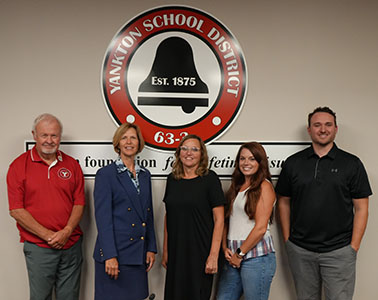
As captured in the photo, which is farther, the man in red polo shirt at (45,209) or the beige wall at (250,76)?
the beige wall at (250,76)

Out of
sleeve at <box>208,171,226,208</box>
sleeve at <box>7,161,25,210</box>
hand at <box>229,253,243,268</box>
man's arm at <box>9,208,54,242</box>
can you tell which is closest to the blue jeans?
hand at <box>229,253,243,268</box>

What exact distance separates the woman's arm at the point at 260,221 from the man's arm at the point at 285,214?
33 cm

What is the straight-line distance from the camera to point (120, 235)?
2016mm

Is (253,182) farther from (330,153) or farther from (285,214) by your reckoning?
(330,153)

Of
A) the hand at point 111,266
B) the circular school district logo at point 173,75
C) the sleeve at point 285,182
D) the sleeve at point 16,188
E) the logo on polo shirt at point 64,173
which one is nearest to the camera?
the hand at point 111,266

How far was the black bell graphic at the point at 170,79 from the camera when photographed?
8.09 feet

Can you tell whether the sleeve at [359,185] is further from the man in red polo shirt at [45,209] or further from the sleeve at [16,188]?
the sleeve at [16,188]

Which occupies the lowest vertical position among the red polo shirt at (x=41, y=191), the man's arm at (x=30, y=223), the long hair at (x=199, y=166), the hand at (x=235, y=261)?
the hand at (x=235, y=261)

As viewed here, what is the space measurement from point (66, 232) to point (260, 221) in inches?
48.8

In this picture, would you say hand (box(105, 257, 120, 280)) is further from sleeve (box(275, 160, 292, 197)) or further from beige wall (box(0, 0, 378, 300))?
sleeve (box(275, 160, 292, 197))

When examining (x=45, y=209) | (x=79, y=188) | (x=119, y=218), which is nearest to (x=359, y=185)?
(x=119, y=218)

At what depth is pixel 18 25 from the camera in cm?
245

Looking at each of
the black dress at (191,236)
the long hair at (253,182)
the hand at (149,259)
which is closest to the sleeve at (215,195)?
the black dress at (191,236)

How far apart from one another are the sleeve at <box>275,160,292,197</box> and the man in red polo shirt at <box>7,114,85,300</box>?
4.61 feet
